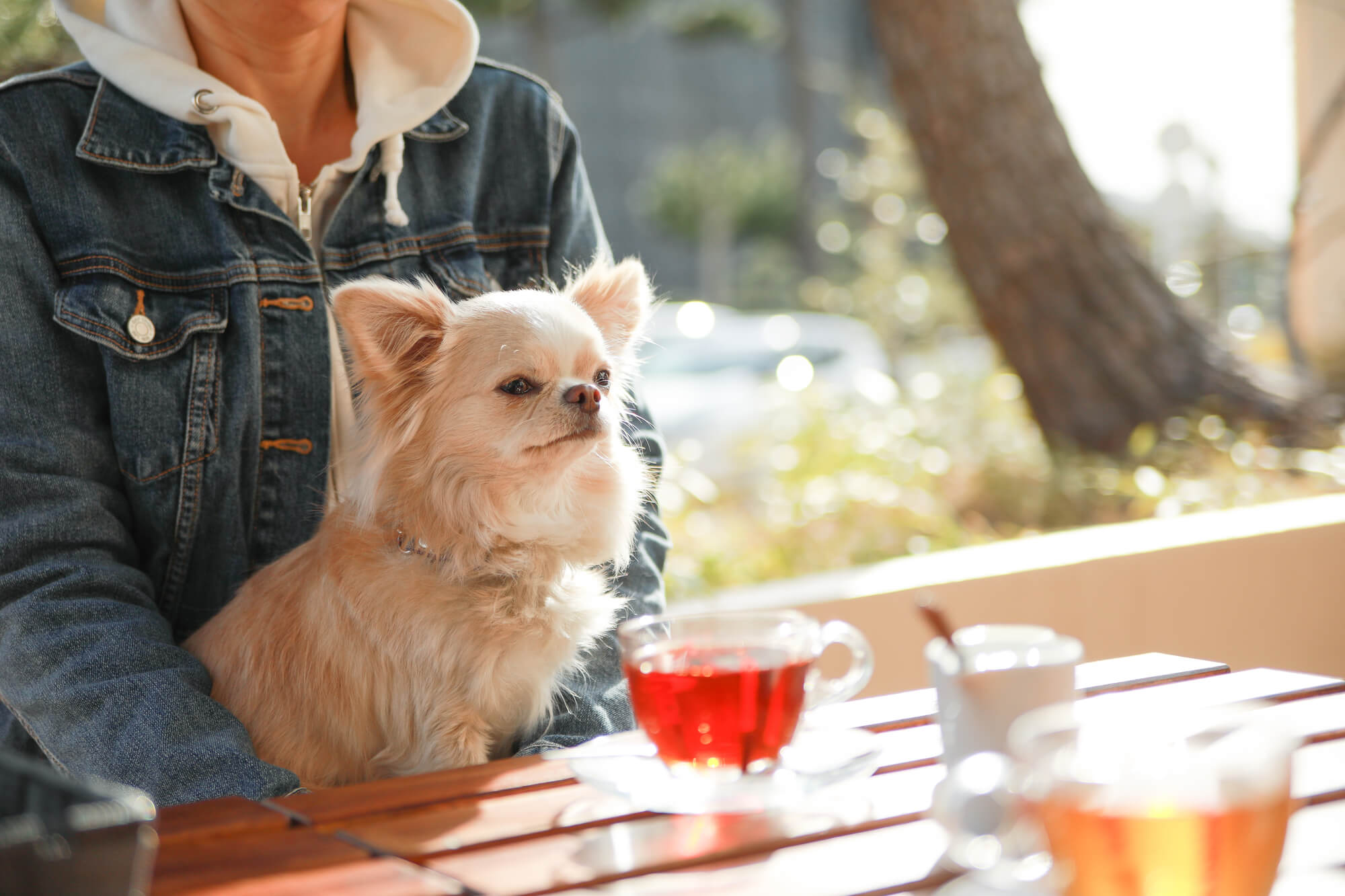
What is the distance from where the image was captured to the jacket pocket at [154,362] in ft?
5.60

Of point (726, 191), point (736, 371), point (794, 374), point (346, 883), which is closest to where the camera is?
point (346, 883)

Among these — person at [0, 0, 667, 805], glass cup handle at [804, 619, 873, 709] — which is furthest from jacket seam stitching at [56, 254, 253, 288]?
glass cup handle at [804, 619, 873, 709]

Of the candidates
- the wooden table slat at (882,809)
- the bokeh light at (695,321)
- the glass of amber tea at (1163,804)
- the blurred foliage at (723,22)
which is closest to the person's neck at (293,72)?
the wooden table slat at (882,809)

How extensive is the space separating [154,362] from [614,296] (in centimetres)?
70

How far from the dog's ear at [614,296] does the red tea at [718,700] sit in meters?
0.99

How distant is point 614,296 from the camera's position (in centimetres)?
186

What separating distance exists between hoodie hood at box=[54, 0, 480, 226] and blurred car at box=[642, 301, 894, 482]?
3.12 meters

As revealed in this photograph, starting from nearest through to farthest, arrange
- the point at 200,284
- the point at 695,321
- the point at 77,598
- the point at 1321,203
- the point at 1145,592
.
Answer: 1. the point at 77,598
2. the point at 200,284
3. the point at 1145,592
4. the point at 1321,203
5. the point at 695,321

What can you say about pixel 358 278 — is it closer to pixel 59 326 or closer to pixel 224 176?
pixel 224 176

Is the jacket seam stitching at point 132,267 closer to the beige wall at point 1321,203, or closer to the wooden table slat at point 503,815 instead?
the wooden table slat at point 503,815

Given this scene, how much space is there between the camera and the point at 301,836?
921mm

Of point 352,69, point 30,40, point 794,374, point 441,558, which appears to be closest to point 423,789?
point 441,558

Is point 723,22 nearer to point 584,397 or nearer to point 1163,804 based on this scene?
point 584,397

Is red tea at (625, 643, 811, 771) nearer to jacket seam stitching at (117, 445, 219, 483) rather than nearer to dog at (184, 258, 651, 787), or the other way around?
dog at (184, 258, 651, 787)
